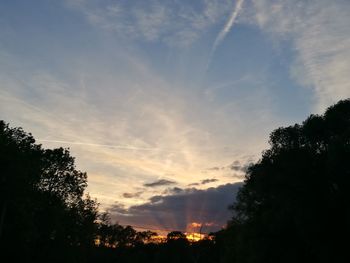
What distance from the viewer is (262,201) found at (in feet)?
161

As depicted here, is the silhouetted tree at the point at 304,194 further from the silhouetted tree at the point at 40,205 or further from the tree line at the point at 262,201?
the silhouetted tree at the point at 40,205

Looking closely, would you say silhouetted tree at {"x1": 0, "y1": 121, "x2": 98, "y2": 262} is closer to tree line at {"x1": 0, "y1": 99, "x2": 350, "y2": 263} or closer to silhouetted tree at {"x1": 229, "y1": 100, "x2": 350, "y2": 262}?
tree line at {"x1": 0, "y1": 99, "x2": 350, "y2": 263}

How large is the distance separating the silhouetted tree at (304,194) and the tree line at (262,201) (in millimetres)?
85

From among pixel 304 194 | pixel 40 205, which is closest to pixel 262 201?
pixel 304 194

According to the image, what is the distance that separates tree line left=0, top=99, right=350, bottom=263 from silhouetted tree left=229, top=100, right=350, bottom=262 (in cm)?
9

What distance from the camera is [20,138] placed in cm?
5212

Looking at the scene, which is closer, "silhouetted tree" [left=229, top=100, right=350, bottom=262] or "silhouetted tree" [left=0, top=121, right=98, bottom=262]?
"silhouetted tree" [left=229, top=100, right=350, bottom=262]

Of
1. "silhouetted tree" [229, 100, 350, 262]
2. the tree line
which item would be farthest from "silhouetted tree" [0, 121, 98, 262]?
"silhouetted tree" [229, 100, 350, 262]

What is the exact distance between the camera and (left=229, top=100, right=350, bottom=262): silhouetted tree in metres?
38.6

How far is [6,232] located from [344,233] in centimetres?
3427

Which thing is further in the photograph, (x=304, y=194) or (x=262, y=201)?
(x=262, y=201)

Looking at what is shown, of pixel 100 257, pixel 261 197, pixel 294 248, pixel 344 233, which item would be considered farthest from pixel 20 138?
pixel 100 257

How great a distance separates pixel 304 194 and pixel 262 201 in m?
9.12

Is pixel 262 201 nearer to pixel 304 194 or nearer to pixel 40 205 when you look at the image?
pixel 304 194
